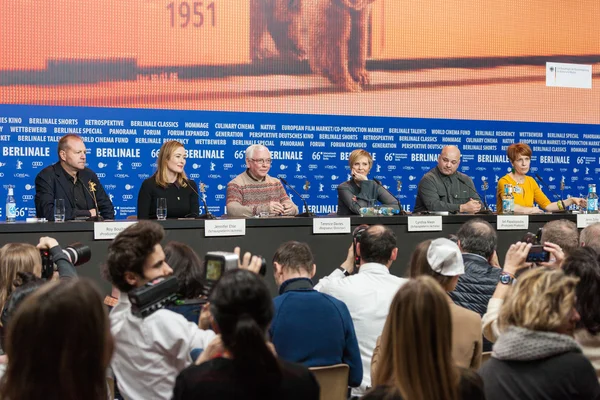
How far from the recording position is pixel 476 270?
314 centimetres

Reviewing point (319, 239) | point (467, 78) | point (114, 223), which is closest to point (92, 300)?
point (114, 223)

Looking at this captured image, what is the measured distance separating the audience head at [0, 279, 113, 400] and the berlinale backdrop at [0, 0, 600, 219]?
5.27 meters

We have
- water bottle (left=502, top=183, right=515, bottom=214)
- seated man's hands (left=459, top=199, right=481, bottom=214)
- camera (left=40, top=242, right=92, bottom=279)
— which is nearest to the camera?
camera (left=40, top=242, right=92, bottom=279)

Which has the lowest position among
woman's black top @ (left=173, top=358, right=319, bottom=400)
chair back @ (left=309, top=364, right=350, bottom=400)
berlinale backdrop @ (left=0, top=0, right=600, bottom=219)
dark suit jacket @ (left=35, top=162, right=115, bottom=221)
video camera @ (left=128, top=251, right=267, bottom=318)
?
chair back @ (left=309, top=364, right=350, bottom=400)

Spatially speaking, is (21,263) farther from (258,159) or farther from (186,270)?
(258,159)

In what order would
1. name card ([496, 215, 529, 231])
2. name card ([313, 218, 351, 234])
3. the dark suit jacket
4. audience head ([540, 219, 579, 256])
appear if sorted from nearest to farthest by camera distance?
1. audience head ([540, 219, 579, 256])
2. name card ([313, 218, 351, 234])
3. the dark suit jacket
4. name card ([496, 215, 529, 231])

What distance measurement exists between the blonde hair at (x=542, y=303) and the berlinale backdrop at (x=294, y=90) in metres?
5.13

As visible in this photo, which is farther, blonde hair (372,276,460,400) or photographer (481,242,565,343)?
photographer (481,242,565,343)

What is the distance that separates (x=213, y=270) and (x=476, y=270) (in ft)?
5.50

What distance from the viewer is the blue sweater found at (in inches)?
97.8

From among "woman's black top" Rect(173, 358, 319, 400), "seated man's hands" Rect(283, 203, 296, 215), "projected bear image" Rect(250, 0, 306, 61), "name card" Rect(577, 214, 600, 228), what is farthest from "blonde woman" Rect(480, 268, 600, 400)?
"projected bear image" Rect(250, 0, 306, 61)

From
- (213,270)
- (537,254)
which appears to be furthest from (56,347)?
(537,254)

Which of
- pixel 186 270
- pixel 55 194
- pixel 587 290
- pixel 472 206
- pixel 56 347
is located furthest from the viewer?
pixel 472 206

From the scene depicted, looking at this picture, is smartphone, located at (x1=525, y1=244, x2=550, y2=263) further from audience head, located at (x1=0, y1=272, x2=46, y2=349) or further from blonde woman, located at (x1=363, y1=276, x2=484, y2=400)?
audience head, located at (x1=0, y1=272, x2=46, y2=349)
